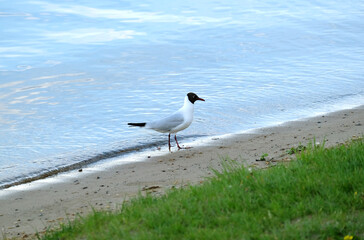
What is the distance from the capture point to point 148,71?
14.8 metres

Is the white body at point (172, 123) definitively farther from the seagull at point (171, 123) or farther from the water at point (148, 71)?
the water at point (148, 71)

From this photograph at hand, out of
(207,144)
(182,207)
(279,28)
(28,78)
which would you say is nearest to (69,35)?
(28,78)

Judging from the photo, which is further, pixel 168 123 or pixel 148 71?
pixel 148 71

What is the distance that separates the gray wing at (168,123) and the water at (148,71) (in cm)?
42

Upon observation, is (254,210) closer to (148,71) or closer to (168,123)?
(168,123)

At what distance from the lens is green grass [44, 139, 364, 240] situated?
428cm

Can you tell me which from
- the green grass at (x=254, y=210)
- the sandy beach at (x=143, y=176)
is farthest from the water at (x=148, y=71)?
the green grass at (x=254, y=210)

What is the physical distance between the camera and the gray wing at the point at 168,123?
9227 millimetres

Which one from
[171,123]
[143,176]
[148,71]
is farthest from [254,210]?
[148,71]

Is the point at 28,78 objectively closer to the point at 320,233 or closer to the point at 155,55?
the point at 155,55

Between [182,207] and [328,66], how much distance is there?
11417 mm

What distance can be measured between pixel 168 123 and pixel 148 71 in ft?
18.7

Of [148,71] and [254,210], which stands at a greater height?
[148,71]

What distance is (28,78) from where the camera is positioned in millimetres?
13844
